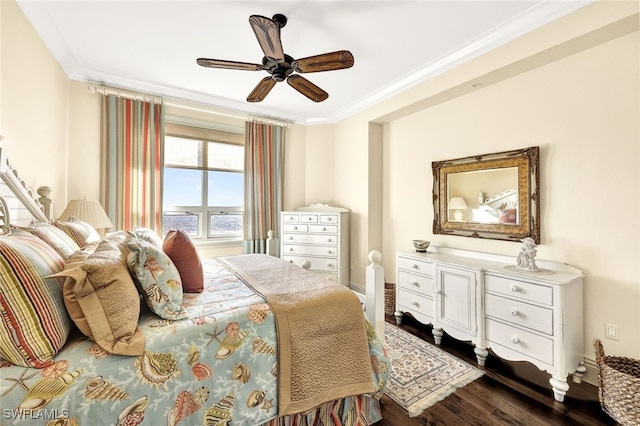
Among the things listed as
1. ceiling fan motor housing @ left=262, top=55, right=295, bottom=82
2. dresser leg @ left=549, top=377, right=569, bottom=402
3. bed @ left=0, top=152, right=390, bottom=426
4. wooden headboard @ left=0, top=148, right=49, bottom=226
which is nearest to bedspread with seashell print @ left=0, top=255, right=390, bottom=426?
bed @ left=0, top=152, right=390, bottom=426

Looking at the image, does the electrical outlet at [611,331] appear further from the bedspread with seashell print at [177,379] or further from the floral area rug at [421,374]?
the bedspread with seashell print at [177,379]

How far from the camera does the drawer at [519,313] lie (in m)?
1.82

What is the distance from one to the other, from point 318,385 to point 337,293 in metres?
0.45

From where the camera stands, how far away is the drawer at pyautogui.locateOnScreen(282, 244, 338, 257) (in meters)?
3.66

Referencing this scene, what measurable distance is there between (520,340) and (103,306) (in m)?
2.50

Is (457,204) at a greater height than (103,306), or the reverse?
(457,204)

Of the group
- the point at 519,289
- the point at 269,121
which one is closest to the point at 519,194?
the point at 519,289

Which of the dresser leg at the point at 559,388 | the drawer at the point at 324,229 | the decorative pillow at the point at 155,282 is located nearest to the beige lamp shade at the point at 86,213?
the decorative pillow at the point at 155,282

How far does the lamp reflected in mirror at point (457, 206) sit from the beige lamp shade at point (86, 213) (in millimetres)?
3402

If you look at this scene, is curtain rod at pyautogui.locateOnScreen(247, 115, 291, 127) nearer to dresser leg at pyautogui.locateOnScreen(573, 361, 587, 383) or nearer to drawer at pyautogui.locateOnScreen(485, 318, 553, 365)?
drawer at pyautogui.locateOnScreen(485, 318, 553, 365)

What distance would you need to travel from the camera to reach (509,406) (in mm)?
1723

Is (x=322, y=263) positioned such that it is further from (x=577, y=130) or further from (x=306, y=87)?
(x=577, y=130)

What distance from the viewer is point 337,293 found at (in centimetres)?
152

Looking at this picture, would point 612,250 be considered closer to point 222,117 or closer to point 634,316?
point 634,316
